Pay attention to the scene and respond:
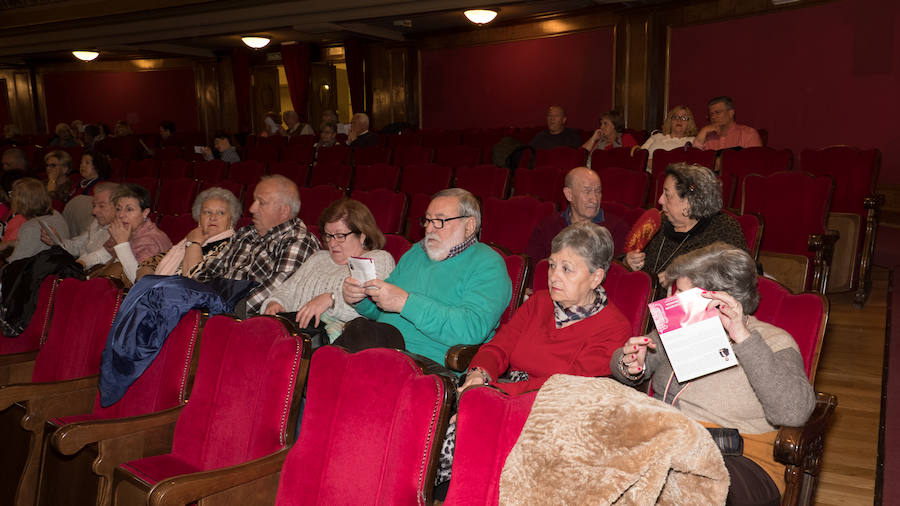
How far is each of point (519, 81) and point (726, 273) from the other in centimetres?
883

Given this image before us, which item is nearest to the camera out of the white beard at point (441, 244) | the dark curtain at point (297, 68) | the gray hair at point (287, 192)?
the white beard at point (441, 244)

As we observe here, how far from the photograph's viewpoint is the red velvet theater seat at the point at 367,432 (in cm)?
137

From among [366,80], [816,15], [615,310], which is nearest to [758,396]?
[615,310]

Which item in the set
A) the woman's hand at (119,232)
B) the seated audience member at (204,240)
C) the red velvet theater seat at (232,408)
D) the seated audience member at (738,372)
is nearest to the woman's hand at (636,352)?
the seated audience member at (738,372)

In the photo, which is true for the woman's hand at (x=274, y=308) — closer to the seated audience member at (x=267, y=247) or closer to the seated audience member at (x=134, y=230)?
the seated audience member at (x=267, y=247)

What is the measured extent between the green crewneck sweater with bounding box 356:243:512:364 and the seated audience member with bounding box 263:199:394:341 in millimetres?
210

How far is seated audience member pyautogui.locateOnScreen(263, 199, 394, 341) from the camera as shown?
259cm

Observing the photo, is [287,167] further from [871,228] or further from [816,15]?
[816,15]

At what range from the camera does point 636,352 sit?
1.61 m

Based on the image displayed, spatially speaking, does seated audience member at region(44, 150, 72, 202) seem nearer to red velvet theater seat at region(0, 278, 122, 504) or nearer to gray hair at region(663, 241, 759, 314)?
red velvet theater seat at region(0, 278, 122, 504)

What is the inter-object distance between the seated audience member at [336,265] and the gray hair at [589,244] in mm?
894

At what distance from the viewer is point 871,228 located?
4.13 m

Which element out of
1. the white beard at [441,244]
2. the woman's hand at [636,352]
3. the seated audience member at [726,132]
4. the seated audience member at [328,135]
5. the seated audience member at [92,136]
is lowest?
the woman's hand at [636,352]

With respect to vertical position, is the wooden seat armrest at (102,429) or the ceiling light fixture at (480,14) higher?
the ceiling light fixture at (480,14)
